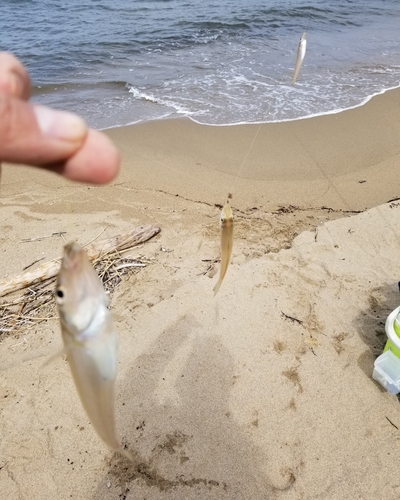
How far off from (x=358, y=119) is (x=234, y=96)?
9.78 ft

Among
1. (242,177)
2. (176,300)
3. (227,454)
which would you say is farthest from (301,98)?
(227,454)

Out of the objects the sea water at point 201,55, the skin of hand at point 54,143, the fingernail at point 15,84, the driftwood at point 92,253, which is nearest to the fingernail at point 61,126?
the skin of hand at point 54,143

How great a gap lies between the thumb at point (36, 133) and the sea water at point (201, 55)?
306 inches

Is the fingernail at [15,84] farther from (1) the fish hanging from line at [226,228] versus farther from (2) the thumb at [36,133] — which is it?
(1) the fish hanging from line at [226,228]

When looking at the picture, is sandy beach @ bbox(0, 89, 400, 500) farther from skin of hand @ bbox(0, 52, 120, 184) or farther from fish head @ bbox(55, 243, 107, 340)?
skin of hand @ bbox(0, 52, 120, 184)

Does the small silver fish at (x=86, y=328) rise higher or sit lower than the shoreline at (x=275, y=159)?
higher

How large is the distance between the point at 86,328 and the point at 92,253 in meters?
3.46

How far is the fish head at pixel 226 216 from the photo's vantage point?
2555 millimetres

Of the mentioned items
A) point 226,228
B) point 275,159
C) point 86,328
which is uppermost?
point 86,328

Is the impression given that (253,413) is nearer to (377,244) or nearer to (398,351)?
(398,351)

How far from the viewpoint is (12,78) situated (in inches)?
51.4

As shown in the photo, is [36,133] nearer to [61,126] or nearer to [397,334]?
[61,126]

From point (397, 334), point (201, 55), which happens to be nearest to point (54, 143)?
point (397, 334)

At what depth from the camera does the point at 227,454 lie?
3043 mm
